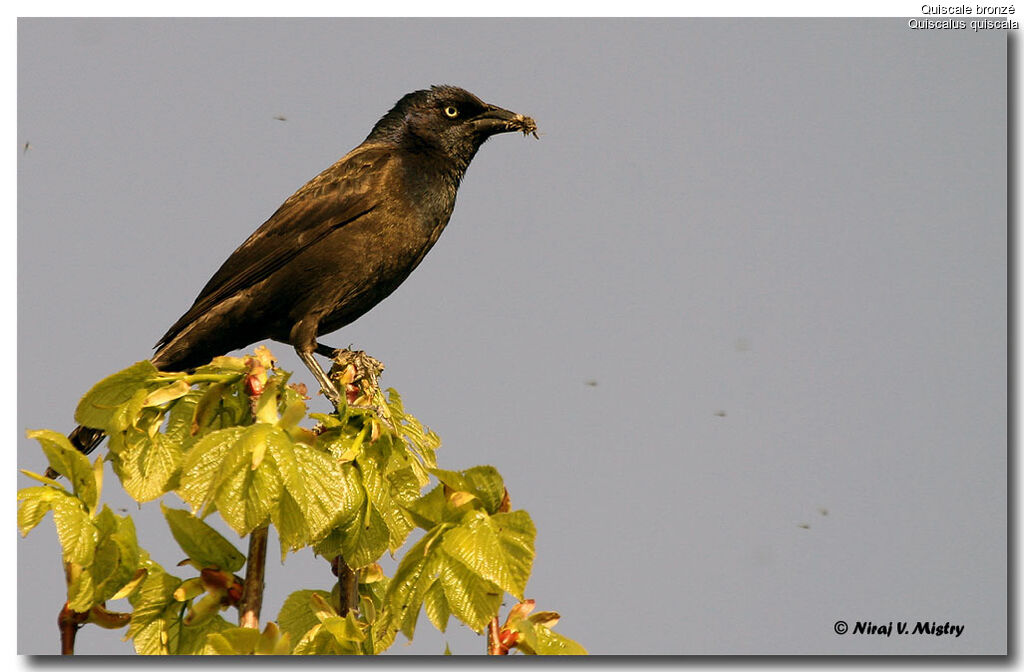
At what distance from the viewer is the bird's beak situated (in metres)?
5.79

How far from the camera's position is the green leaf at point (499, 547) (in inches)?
109

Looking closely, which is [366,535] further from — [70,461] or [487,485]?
[70,461]

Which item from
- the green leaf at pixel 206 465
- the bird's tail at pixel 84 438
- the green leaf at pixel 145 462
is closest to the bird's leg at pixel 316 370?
the bird's tail at pixel 84 438

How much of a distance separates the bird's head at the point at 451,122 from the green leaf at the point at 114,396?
3.08 m

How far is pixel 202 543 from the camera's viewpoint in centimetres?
309

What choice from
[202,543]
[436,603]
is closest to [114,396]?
[202,543]

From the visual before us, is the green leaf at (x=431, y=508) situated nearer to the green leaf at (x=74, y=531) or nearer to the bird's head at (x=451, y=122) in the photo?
the green leaf at (x=74, y=531)

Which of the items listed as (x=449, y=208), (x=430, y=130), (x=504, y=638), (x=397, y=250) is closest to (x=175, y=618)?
(x=504, y=638)

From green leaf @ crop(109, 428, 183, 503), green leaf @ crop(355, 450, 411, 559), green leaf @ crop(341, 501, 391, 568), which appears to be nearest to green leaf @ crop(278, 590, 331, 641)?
green leaf @ crop(341, 501, 391, 568)

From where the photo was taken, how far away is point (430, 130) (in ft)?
19.7

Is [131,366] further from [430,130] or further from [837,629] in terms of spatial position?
[430,130]

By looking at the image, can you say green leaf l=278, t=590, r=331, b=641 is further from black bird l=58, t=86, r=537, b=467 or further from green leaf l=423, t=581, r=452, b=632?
black bird l=58, t=86, r=537, b=467

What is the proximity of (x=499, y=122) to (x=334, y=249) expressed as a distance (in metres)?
1.24

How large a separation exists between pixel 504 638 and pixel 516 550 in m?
0.39
